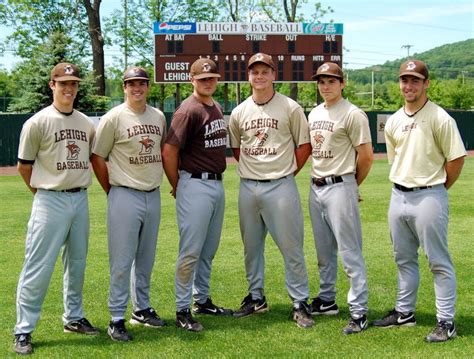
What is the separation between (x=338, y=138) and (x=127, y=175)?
1.72 m

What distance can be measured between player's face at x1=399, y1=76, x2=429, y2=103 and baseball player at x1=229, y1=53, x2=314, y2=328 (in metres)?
0.87

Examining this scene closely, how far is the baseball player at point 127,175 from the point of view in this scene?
5.06 metres

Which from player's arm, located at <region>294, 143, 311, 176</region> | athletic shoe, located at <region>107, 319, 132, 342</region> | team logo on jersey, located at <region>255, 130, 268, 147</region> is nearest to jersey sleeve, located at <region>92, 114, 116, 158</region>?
team logo on jersey, located at <region>255, 130, 268, 147</region>

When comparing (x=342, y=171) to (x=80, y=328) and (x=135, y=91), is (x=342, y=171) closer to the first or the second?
(x=135, y=91)

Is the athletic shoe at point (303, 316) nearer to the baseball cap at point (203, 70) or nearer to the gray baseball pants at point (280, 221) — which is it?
the gray baseball pants at point (280, 221)

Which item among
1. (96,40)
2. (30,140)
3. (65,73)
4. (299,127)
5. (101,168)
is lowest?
(101,168)

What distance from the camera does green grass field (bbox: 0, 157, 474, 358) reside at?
15.5 ft

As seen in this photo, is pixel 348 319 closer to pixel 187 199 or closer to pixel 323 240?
pixel 323 240

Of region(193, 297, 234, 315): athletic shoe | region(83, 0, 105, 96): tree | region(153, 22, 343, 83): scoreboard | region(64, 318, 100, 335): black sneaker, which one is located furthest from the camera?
region(83, 0, 105, 96): tree

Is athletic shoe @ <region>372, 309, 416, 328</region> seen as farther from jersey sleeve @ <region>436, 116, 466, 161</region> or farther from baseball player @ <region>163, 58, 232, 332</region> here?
baseball player @ <region>163, 58, 232, 332</region>

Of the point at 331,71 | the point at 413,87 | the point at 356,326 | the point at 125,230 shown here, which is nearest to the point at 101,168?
the point at 125,230

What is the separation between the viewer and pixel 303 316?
533 cm

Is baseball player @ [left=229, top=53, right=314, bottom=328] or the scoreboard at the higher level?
the scoreboard

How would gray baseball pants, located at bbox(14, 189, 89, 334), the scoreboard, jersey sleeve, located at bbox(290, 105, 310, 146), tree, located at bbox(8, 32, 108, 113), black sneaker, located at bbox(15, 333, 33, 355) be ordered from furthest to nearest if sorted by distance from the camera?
tree, located at bbox(8, 32, 108, 113) → the scoreboard → jersey sleeve, located at bbox(290, 105, 310, 146) → gray baseball pants, located at bbox(14, 189, 89, 334) → black sneaker, located at bbox(15, 333, 33, 355)
